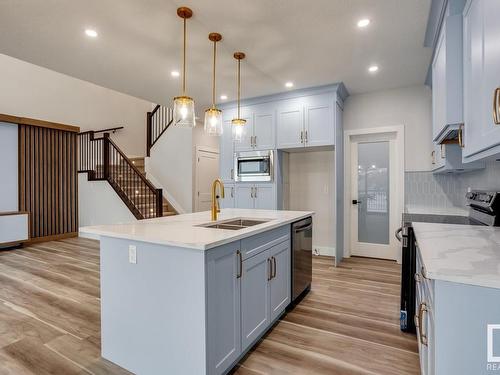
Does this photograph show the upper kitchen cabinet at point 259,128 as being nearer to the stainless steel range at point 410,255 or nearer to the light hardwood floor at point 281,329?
the light hardwood floor at point 281,329

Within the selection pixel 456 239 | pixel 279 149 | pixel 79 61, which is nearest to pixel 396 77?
pixel 279 149

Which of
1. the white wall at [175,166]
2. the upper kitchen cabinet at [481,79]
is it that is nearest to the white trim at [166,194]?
the white wall at [175,166]

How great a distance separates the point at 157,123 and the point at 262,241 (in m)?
5.93

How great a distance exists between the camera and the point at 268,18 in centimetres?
255

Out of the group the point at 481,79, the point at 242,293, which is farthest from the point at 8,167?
the point at 481,79

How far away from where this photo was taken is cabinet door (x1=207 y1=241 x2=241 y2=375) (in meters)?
1.61

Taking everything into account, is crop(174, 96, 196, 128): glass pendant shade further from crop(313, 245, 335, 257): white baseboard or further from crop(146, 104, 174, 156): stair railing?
crop(146, 104, 174, 156): stair railing

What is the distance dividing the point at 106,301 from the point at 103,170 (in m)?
4.83

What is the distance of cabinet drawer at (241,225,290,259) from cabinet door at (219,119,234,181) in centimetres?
258

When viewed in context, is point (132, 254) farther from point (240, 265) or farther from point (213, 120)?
point (213, 120)

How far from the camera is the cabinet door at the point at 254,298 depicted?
195 centimetres

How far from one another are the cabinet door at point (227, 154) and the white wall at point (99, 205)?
2.10m

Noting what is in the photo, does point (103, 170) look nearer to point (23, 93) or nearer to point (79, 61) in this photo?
point (23, 93)

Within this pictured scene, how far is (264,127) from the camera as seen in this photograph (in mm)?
4727
